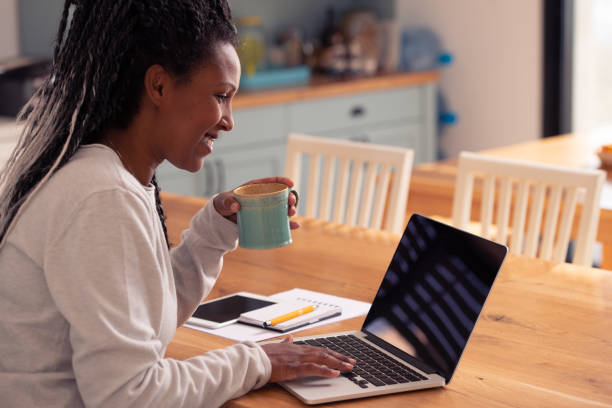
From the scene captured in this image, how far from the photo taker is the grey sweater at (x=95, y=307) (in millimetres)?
945

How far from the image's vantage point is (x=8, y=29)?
368 centimetres

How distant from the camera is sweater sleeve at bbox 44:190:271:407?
37.0 inches

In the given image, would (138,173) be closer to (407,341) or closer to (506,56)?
(407,341)

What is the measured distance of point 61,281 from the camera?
37.5 inches

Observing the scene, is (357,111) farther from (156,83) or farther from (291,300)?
(156,83)

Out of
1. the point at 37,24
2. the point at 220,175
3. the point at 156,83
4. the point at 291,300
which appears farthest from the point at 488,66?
the point at 156,83

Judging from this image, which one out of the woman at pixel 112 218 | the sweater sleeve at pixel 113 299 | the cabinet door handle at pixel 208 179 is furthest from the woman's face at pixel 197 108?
the cabinet door handle at pixel 208 179

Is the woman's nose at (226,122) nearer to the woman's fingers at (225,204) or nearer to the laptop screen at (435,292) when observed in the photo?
the woman's fingers at (225,204)

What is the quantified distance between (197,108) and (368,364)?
0.42 m

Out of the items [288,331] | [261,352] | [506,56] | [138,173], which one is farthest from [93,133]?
[506,56]

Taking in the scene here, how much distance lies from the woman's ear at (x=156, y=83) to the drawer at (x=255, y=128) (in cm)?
255

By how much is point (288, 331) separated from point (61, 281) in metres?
0.47

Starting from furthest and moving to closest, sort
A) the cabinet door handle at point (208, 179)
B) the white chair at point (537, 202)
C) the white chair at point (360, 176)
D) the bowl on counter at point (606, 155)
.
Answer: the cabinet door handle at point (208, 179) < the bowl on counter at point (606, 155) < the white chair at point (360, 176) < the white chair at point (537, 202)

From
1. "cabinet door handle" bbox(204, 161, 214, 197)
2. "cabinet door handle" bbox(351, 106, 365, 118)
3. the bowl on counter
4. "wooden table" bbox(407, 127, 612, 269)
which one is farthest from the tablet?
"cabinet door handle" bbox(351, 106, 365, 118)
